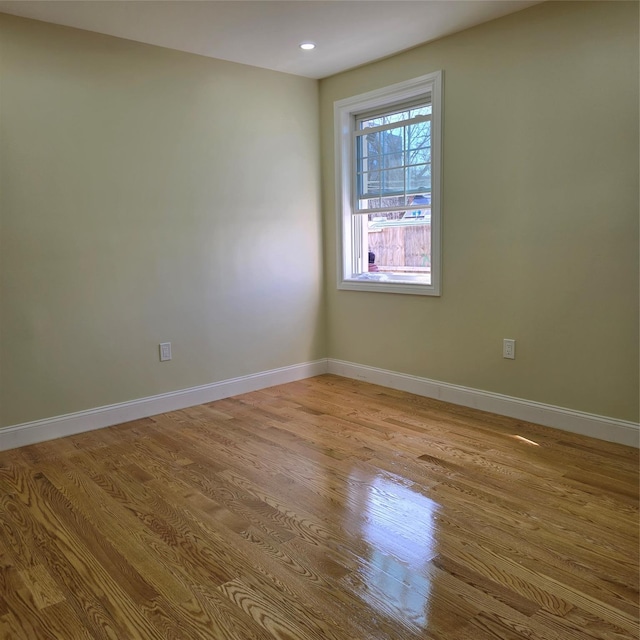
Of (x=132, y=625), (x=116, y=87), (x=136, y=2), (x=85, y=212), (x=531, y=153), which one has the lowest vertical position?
(x=132, y=625)

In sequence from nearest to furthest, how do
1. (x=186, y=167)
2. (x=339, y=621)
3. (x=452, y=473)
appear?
(x=339, y=621), (x=452, y=473), (x=186, y=167)

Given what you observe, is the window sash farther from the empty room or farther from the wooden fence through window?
the wooden fence through window

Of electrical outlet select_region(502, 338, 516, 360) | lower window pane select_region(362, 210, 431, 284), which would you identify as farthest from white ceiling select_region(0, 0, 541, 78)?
electrical outlet select_region(502, 338, 516, 360)

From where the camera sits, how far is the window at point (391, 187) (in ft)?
12.6

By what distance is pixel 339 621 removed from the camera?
168 centimetres

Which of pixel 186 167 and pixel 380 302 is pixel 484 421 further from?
pixel 186 167

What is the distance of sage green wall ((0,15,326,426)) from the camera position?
3.15 m

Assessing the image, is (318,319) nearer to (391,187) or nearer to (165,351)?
(391,187)

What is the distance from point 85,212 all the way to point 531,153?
2725mm

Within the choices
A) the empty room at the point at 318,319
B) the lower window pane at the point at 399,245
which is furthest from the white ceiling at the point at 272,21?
the lower window pane at the point at 399,245

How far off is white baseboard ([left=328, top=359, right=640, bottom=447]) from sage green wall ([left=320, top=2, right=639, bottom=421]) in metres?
0.06

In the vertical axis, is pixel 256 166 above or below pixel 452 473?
above

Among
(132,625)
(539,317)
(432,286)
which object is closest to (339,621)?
(132,625)

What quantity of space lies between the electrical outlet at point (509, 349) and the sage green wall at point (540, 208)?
36 mm
